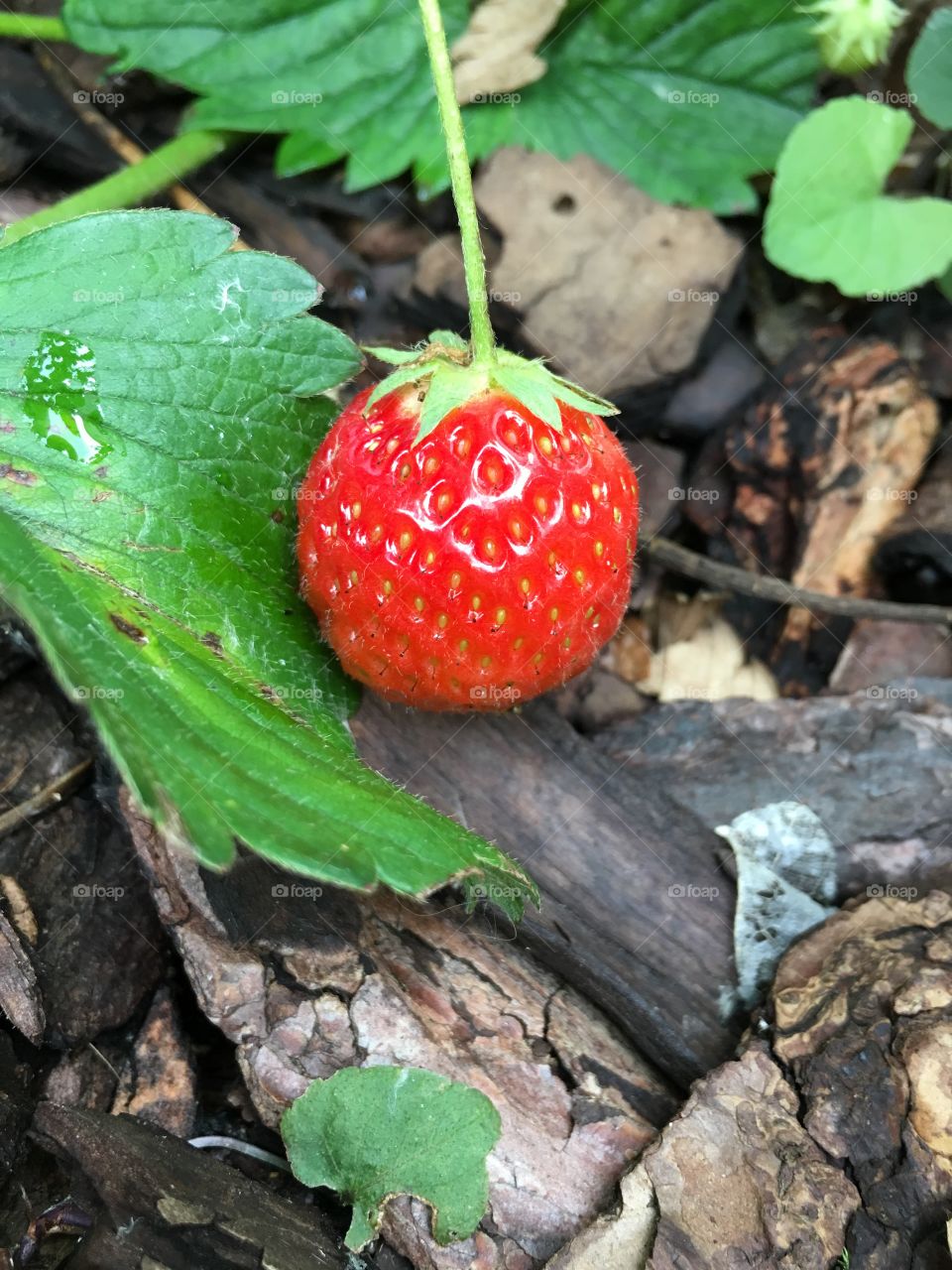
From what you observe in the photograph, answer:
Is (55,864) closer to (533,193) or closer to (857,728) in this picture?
(857,728)

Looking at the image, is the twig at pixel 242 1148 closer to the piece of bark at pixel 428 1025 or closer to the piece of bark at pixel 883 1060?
the piece of bark at pixel 428 1025

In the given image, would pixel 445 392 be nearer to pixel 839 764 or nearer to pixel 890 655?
pixel 839 764

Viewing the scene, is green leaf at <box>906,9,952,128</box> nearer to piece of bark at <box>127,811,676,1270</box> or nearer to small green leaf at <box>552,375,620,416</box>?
small green leaf at <box>552,375,620,416</box>

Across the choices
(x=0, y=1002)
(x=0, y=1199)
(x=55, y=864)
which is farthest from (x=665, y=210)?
(x=0, y=1199)

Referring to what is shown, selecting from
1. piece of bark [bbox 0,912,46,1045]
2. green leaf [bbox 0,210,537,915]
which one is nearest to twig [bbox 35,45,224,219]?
green leaf [bbox 0,210,537,915]

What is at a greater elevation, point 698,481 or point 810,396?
point 810,396

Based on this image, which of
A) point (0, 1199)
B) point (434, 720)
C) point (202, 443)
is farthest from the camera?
point (434, 720)

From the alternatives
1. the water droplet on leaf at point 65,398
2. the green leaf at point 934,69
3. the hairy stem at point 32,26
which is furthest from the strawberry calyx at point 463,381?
the hairy stem at point 32,26
